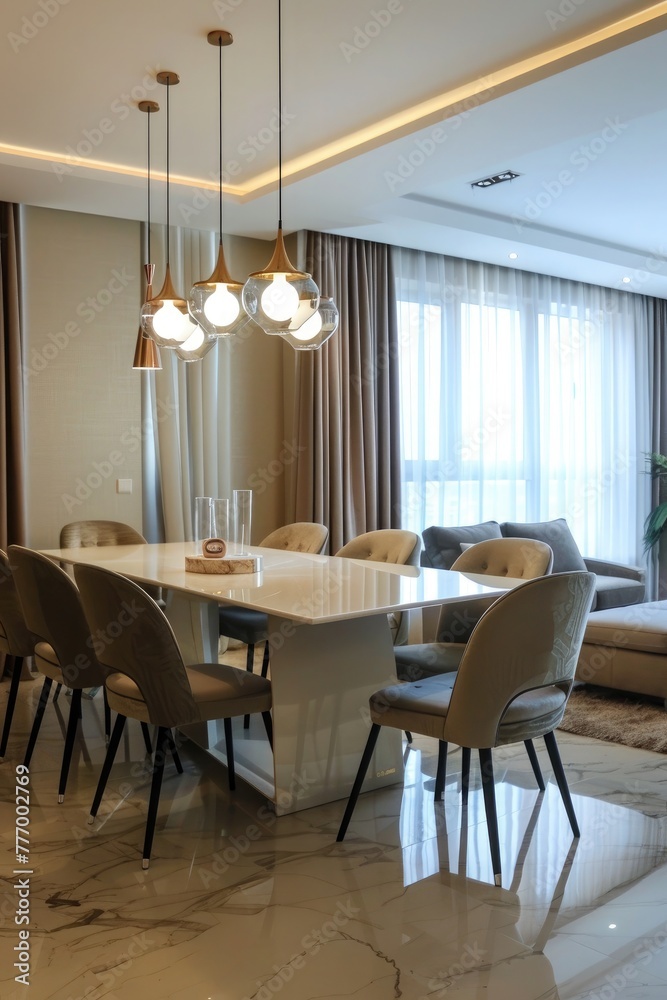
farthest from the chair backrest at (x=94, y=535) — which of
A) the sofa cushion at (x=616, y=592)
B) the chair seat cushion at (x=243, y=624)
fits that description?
the sofa cushion at (x=616, y=592)

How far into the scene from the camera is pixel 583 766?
10.8ft

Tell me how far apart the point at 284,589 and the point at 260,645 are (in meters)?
3.01

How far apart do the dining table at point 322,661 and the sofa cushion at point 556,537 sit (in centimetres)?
270

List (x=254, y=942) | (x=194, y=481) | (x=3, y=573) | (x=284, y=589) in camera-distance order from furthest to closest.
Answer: (x=194, y=481), (x=3, y=573), (x=284, y=589), (x=254, y=942)

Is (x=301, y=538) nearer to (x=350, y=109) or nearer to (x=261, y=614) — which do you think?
(x=261, y=614)

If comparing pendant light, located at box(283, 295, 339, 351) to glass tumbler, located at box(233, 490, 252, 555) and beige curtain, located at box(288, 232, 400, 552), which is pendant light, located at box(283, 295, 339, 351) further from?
beige curtain, located at box(288, 232, 400, 552)

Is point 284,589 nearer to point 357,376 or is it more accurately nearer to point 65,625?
point 65,625

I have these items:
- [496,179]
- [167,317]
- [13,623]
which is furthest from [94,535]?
[496,179]

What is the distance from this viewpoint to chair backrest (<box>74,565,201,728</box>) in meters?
2.38

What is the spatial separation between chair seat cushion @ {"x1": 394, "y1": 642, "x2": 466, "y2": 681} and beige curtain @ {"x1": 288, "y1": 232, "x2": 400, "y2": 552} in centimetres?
233

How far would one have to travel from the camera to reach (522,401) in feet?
23.0

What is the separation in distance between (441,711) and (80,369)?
3.41 m

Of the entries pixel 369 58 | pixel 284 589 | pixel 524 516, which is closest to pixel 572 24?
pixel 369 58

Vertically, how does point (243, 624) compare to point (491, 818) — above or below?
above
